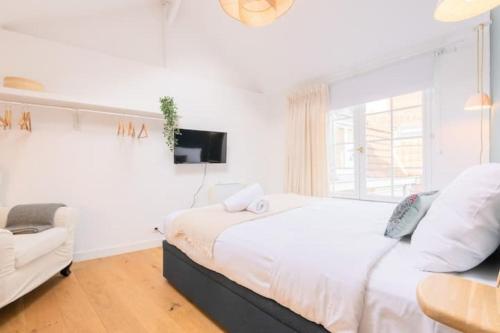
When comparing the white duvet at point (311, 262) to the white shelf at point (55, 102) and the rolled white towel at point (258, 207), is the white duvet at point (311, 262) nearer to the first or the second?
the rolled white towel at point (258, 207)

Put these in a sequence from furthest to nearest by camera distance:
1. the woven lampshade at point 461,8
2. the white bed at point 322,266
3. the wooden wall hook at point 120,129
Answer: the wooden wall hook at point 120,129 < the woven lampshade at point 461,8 < the white bed at point 322,266

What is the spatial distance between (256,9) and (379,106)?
2442 millimetres

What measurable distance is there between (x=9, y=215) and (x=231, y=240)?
2.14m

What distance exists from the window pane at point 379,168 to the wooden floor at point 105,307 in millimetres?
2711

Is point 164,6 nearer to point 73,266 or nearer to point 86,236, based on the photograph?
point 86,236

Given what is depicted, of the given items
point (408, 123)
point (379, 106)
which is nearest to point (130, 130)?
point (379, 106)

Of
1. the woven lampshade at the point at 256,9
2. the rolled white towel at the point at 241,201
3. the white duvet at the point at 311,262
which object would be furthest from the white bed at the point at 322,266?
the woven lampshade at the point at 256,9

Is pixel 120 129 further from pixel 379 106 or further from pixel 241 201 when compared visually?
pixel 379 106

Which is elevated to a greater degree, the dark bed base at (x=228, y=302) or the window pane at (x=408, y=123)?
the window pane at (x=408, y=123)

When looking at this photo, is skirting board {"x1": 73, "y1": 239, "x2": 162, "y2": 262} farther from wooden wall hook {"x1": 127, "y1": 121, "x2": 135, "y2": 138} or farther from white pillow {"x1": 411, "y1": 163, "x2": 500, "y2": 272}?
white pillow {"x1": 411, "y1": 163, "x2": 500, "y2": 272}

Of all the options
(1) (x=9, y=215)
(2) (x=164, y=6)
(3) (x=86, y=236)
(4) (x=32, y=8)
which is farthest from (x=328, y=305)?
(2) (x=164, y=6)

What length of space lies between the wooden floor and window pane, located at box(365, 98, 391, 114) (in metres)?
3.18

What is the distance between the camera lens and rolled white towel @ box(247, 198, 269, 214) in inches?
77.7

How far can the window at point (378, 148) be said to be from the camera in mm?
2975
